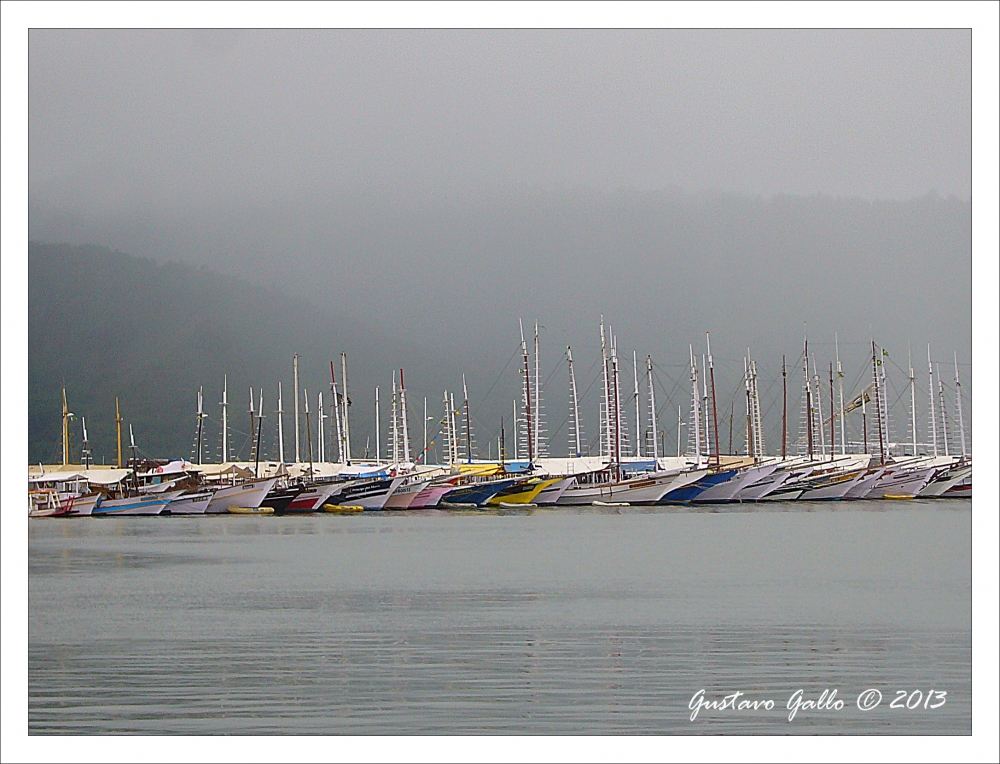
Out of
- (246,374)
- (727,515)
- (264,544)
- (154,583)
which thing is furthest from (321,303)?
(154,583)

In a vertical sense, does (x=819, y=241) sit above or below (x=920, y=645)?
above

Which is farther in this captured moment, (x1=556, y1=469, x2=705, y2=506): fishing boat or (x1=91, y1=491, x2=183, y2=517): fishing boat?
(x1=556, y1=469, x2=705, y2=506): fishing boat

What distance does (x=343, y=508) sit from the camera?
54.5m

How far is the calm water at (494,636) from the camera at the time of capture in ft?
36.8

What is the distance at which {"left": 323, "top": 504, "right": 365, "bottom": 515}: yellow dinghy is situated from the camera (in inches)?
2126

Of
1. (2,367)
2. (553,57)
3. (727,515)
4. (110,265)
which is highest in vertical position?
(553,57)

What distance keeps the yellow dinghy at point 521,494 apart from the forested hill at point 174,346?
47.9m

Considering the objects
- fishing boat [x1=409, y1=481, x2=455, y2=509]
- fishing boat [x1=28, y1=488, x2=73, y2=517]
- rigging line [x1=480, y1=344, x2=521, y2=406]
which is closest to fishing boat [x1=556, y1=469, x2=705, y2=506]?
fishing boat [x1=409, y1=481, x2=455, y2=509]

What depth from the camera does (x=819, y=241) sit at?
10556cm

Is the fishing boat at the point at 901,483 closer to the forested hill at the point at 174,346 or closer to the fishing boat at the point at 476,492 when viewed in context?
the fishing boat at the point at 476,492

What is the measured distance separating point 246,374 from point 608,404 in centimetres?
6466

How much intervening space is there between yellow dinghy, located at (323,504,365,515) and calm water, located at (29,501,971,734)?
792 inches

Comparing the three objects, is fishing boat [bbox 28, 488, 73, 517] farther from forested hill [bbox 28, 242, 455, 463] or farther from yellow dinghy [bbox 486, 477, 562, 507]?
forested hill [bbox 28, 242, 455, 463]

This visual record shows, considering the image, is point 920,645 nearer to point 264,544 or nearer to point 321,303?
point 264,544
